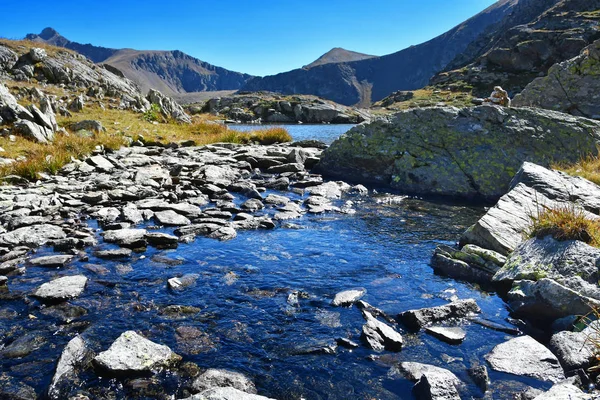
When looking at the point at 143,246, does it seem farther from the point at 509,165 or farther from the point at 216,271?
the point at 509,165

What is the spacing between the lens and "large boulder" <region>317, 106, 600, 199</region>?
14977 millimetres

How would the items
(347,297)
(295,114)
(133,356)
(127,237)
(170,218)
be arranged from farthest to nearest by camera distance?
1. (295,114)
2. (170,218)
3. (127,237)
4. (347,297)
5. (133,356)

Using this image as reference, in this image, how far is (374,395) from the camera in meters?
4.47

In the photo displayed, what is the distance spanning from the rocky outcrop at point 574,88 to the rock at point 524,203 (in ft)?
49.4

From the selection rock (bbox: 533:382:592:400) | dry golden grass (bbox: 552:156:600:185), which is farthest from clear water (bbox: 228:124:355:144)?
rock (bbox: 533:382:592:400)

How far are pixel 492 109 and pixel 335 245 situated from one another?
444 inches

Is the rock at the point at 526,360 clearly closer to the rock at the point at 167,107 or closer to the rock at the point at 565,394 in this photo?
the rock at the point at 565,394

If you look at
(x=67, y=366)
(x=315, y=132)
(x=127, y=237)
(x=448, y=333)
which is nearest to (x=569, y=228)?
(x=448, y=333)

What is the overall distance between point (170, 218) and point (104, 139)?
44.8 ft

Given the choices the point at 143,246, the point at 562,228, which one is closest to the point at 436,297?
the point at 562,228

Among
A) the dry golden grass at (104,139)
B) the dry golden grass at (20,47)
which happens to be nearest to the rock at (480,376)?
the dry golden grass at (104,139)

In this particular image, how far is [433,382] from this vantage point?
171 inches

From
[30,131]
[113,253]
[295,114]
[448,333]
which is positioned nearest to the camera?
[448,333]

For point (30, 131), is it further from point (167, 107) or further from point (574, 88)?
point (574, 88)
